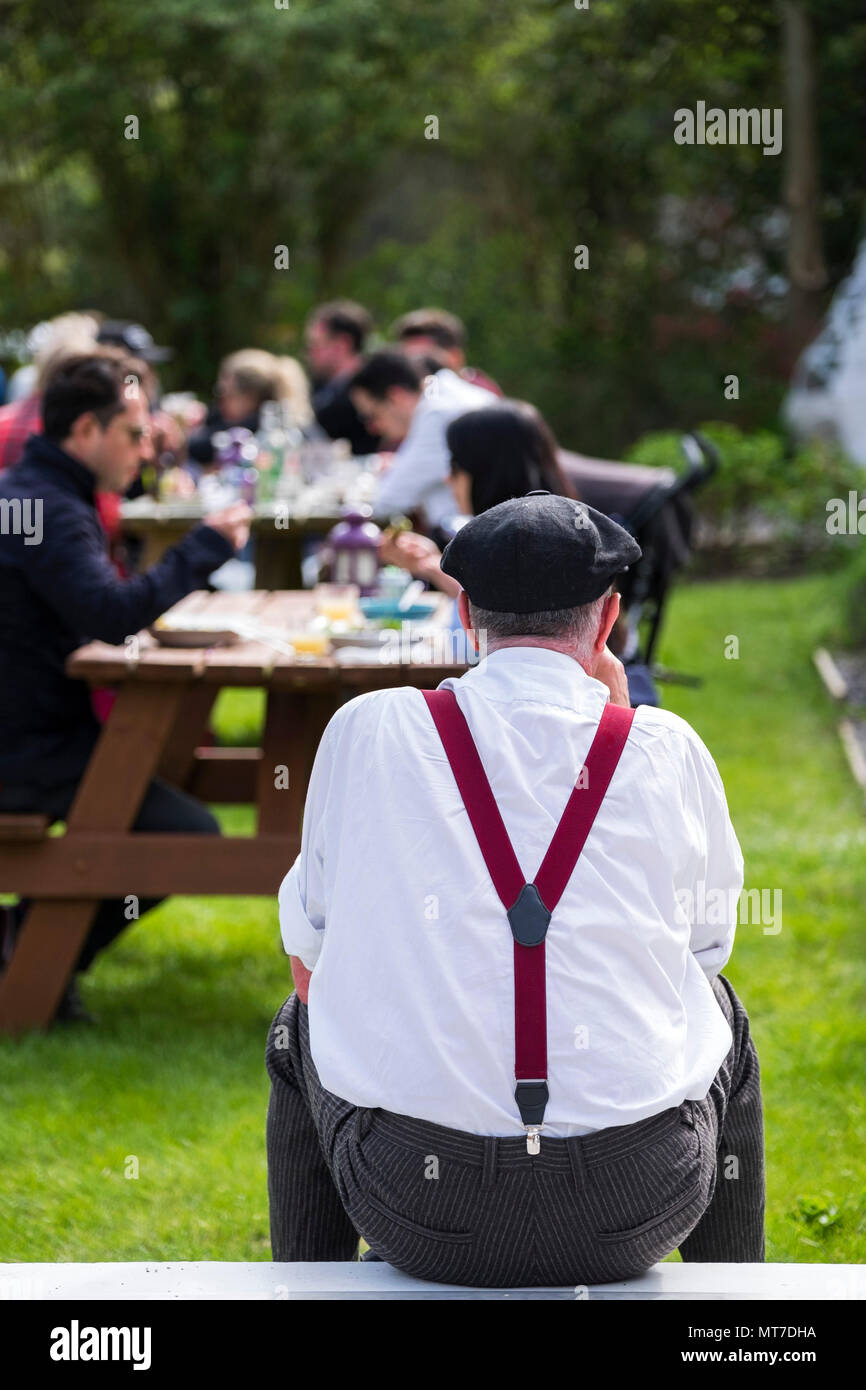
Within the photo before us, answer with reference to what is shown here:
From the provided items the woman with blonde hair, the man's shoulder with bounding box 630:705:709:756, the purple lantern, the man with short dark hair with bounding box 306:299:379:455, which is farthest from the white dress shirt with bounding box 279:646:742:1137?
the man with short dark hair with bounding box 306:299:379:455

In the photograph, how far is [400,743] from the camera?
2.13 metres

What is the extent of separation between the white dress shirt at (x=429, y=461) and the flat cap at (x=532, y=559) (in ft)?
13.4

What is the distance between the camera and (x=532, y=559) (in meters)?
2.16

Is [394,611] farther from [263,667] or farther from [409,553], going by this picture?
[263,667]

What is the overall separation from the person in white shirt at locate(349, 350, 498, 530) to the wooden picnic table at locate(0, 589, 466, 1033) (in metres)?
2.01

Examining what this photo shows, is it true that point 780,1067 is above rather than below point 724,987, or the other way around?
below

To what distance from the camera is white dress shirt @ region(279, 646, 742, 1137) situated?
2066 mm

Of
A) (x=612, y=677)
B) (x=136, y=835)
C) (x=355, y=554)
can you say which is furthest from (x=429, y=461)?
(x=612, y=677)

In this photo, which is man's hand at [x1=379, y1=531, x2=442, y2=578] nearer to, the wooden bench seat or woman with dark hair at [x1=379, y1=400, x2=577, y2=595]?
woman with dark hair at [x1=379, y1=400, x2=577, y2=595]

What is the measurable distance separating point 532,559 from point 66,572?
2148 millimetres

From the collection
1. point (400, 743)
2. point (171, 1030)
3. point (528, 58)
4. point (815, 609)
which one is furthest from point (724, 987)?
point (528, 58)

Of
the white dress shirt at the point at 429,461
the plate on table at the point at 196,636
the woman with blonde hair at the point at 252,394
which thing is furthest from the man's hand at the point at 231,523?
the woman with blonde hair at the point at 252,394
